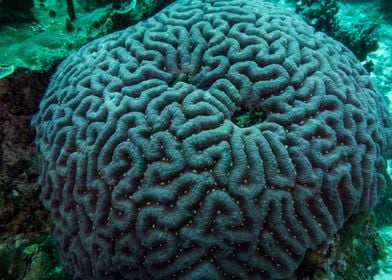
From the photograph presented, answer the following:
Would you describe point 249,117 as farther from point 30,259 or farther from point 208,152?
point 30,259

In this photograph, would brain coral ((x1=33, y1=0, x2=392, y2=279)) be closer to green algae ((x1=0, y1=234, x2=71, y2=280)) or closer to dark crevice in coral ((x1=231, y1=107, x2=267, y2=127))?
dark crevice in coral ((x1=231, y1=107, x2=267, y2=127))

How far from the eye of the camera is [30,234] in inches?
150

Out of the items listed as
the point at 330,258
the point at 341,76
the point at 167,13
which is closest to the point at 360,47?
the point at 341,76

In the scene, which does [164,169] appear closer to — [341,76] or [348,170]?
[348,170]

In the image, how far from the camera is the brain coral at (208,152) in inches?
113

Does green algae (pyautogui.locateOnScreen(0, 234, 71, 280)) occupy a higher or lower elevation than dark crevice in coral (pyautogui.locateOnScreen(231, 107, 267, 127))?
lower

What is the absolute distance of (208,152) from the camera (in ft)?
9.77

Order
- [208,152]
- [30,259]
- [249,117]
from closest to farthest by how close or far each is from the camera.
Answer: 1. [208,152]
2. [249,117]
3. [30,259]

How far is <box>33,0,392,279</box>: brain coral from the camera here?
2867mm

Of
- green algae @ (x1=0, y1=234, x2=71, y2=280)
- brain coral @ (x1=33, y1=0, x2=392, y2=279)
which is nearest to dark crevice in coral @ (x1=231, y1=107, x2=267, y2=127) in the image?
brain coral @ (x1=33, y1=0, x2=392, y2=279)

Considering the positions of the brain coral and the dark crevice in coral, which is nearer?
the brain coral

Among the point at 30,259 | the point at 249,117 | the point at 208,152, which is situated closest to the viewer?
the point at 208,152

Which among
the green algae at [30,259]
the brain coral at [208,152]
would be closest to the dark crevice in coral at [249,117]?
the brain coral at [208,152]

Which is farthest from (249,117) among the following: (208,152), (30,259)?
(30,259)
